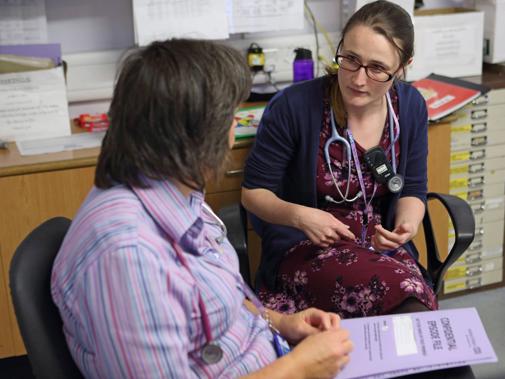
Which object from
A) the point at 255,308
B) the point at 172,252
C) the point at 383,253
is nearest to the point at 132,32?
the point at 383,253

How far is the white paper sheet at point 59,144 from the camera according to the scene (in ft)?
6.83

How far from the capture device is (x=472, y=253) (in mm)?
2664

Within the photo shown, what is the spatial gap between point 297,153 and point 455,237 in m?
0.44

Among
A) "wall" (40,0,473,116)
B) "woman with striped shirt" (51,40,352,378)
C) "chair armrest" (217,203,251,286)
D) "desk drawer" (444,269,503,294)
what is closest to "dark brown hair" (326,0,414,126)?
"chair armrest" (217,203,251,286)

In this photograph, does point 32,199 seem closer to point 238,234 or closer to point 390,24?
point 238,234

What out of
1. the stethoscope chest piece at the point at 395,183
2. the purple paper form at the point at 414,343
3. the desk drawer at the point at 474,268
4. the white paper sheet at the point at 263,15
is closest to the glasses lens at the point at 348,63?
the stethoscope chest piece at the point at 395,183

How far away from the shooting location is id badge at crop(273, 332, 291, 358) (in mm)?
1301

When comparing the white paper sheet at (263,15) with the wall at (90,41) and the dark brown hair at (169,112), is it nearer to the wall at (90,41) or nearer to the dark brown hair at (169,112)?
the wall at (90,41)

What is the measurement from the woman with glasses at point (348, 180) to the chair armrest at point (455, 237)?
0.16 ft

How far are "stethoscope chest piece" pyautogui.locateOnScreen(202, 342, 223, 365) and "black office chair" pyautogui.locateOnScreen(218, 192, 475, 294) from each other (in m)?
0.55

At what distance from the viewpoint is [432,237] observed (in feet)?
6.26

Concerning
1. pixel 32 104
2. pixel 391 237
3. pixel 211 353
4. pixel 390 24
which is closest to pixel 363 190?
pixel 391 237

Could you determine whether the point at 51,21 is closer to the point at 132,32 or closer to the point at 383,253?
the point at 132,32

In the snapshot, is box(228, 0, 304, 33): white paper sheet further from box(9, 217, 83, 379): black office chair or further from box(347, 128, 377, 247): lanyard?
box(9, 217, 83, 379): black office chair
